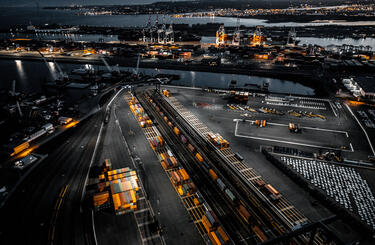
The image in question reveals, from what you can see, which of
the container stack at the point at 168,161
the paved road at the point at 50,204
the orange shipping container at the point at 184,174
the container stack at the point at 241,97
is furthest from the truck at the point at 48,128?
the container stack at the point at 241,97

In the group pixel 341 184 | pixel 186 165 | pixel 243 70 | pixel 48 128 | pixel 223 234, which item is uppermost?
pixel 243 70

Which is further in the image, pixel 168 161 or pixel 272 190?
pixel 168 161

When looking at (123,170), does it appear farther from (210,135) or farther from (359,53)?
(359,53)

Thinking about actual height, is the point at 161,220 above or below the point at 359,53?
→ below

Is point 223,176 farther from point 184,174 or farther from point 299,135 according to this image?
point 299,135

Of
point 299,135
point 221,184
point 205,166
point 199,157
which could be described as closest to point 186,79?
point 299,135

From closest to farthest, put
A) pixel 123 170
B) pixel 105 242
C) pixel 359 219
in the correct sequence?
pixel 105 242 → pixel 359 219 → pixel 123 170

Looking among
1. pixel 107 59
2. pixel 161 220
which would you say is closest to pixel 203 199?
pixel 161 220
